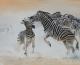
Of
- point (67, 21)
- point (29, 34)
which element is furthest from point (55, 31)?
point (29, 34)

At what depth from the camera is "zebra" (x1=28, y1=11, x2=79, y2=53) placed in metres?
1.79

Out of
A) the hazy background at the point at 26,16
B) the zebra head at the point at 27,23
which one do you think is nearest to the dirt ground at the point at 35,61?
the hazy background at the point at 26,16

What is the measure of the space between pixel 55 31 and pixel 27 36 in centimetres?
29

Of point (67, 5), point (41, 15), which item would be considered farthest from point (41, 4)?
point (67, 5)

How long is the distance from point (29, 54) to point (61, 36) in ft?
1.22

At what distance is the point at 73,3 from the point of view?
182cm

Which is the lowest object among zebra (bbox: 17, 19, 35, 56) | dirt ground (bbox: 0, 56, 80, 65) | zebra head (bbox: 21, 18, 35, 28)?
dirt ground (bbox: 0, 56, 80, 65)

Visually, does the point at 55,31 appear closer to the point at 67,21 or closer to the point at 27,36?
the point at 67,21

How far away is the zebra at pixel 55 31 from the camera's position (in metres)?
1.79

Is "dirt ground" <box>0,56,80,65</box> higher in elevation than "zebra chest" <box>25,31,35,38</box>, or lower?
lower

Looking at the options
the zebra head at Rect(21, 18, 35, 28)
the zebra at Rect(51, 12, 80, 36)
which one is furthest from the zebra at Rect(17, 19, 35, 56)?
the zebra at Rect(51, 12, 80, 36)

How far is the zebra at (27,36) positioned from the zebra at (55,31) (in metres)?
0.07

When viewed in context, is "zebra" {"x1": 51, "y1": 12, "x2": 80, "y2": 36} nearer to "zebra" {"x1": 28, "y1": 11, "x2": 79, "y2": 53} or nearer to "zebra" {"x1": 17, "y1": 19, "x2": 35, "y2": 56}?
"zebra" {"x1": 28, "y1": 11, "x2": 79, "y2": 53}

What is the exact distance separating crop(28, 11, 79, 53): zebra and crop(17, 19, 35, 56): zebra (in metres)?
0.07
